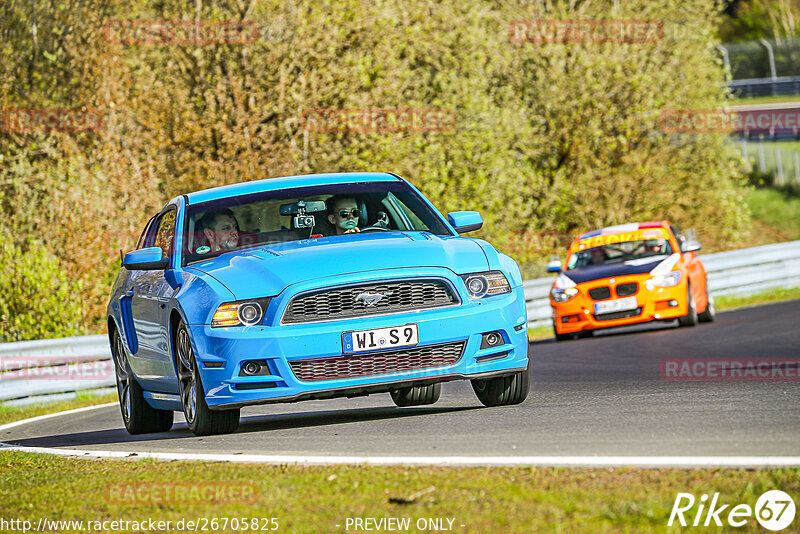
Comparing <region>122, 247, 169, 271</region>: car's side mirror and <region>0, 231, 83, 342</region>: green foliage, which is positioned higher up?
<region>122, 247, 169, 271</region>: car's side mirror

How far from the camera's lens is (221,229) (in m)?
9.35

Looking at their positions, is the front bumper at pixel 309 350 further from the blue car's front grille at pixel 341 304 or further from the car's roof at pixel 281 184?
the car's roof at pixel 281 184

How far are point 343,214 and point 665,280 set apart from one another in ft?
32.3

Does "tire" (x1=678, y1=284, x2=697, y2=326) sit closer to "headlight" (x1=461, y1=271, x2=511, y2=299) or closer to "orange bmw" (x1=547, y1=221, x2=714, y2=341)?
"orange bmw" (x1=547, y1=221, x2=714, y2=341)

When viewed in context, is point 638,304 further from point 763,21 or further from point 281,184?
point 763,21

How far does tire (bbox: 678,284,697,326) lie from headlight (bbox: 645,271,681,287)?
258 millimetres

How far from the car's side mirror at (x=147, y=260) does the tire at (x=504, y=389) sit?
234 cm

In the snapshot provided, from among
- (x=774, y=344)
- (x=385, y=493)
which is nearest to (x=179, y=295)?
(x=385, y=493)

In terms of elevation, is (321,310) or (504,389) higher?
(321,310)

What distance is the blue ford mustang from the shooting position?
319 inches

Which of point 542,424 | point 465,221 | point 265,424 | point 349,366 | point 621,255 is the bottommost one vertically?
point 621,255

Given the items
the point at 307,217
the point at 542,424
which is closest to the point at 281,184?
the point at 307,217

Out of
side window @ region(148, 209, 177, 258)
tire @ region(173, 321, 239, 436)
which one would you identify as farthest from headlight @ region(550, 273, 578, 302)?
tire @ region(173, 321, 239, 436)

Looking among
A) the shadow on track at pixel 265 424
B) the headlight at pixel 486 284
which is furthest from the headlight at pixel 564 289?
the headlight at pixel 486 284
